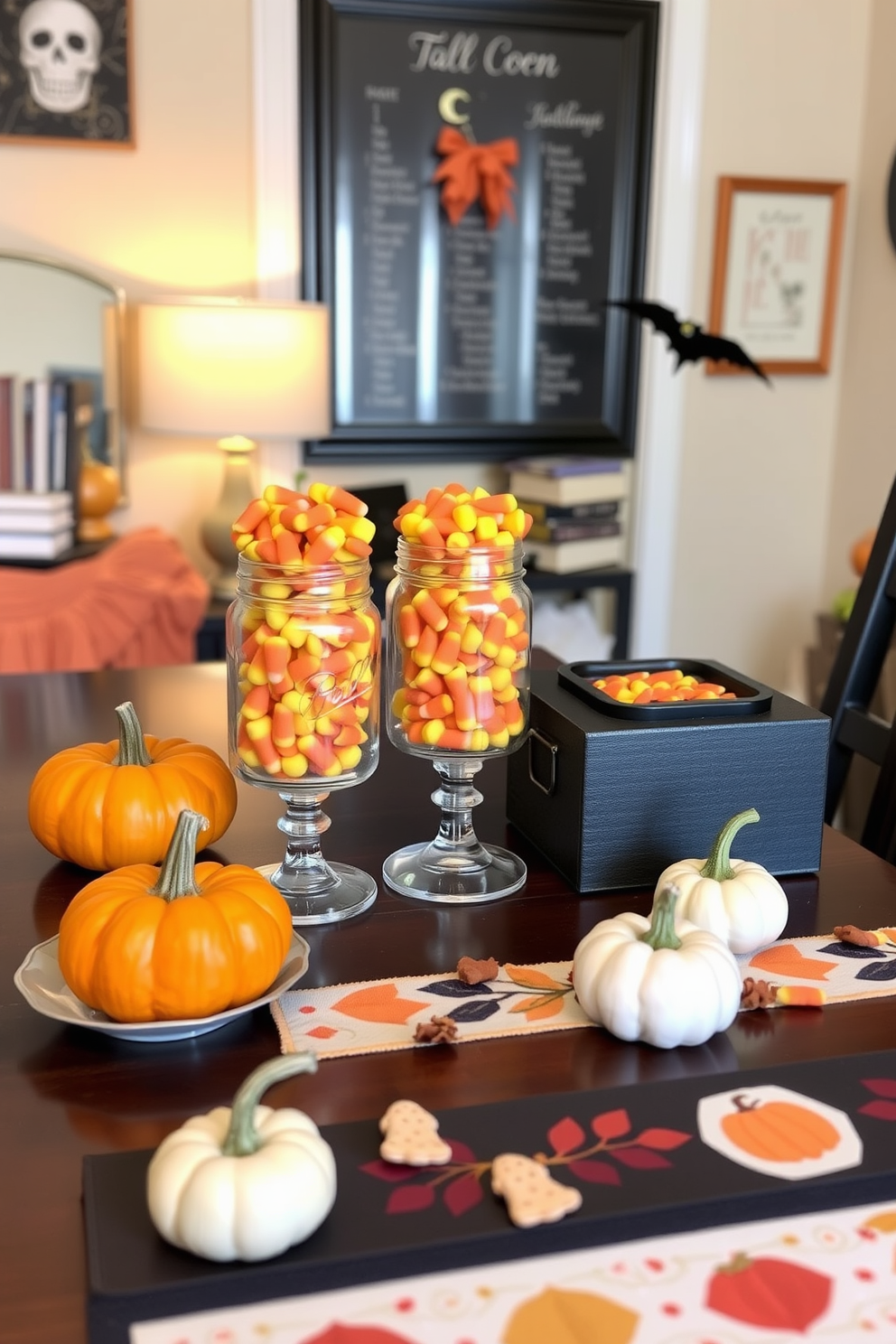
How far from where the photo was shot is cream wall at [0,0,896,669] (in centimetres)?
318

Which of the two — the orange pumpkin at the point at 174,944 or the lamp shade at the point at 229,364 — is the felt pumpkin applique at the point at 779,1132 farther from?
the lamp shade at the point at 229,364

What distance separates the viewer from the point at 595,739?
108cm

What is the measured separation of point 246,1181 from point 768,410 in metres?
3.42

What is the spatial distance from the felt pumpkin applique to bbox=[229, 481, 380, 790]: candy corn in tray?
1.29ft

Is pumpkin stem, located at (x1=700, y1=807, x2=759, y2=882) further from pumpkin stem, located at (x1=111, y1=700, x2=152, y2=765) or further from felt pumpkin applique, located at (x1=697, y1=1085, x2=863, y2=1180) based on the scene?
pumpkin stem, located at (x1=111, y1=700, x2=152, y2=765)

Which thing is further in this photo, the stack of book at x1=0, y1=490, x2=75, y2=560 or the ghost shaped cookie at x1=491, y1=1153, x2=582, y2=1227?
the stack of book at x1=0, y1=490, x2=75, y2=560

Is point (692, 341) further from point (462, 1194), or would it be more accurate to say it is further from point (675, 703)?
point (462, 1194)

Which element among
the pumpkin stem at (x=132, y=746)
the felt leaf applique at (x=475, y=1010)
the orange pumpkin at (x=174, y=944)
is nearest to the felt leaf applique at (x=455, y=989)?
the felt leaf applique at (x=475, y=1010)

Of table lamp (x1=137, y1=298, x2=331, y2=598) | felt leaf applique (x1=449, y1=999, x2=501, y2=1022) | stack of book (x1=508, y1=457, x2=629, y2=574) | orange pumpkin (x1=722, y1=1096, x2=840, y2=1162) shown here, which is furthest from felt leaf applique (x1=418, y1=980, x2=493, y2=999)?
stack of book (x1=508, y1=457, x2=629, y2=574)

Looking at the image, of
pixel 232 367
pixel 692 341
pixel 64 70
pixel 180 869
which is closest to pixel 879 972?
pixel 180 869

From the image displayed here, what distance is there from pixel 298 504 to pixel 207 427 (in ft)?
6.75

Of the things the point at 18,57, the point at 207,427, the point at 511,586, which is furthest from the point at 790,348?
the point at 511,586

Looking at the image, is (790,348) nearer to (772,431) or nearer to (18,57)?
(772,431)

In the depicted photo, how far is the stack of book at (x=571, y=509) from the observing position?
339 centimetres
